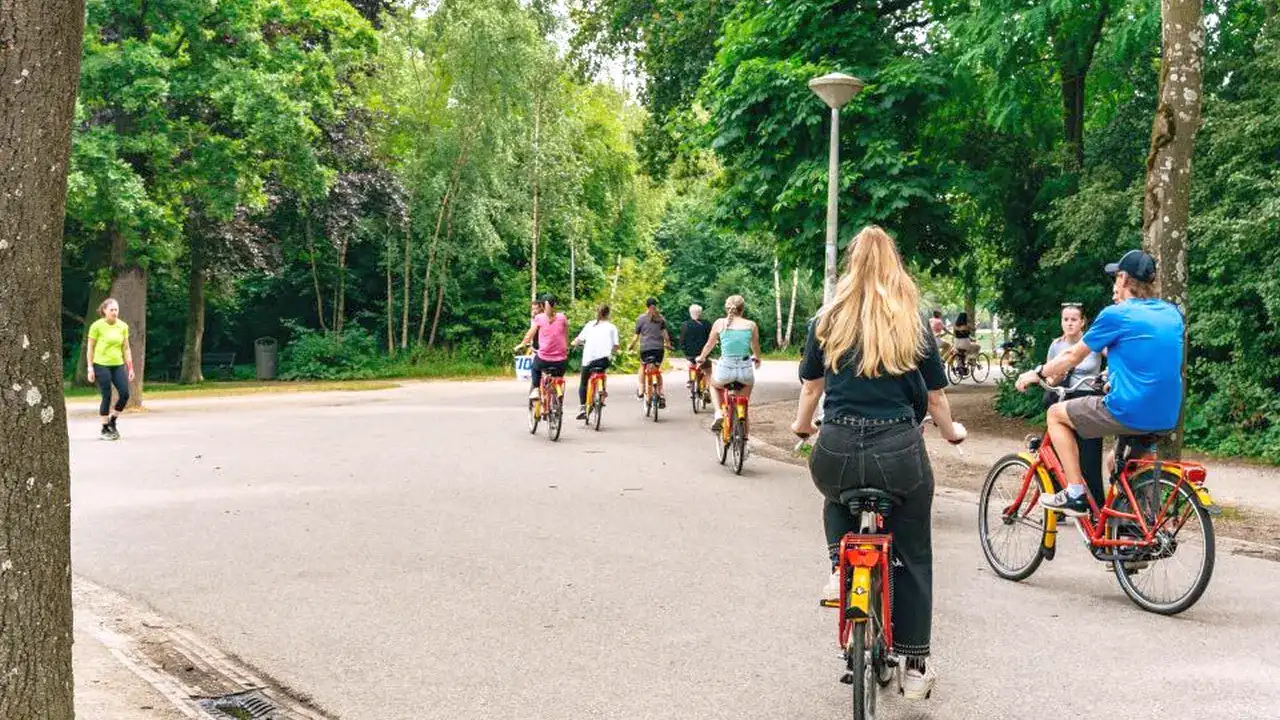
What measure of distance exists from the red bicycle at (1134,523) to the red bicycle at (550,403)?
370 inches

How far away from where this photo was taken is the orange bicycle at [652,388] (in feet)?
65.8

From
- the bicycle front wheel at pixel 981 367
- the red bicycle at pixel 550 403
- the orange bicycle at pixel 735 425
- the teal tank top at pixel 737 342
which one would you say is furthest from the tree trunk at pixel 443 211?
the orange bicycle at pixel 735 425

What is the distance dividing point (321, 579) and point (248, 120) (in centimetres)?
1689

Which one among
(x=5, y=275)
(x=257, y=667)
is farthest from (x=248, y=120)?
(x=5, y=275)

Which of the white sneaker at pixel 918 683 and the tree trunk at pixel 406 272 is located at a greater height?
the tree trunk at pixel 406 272

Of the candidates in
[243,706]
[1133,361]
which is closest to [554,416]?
[1133,361]

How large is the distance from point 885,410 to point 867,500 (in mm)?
347

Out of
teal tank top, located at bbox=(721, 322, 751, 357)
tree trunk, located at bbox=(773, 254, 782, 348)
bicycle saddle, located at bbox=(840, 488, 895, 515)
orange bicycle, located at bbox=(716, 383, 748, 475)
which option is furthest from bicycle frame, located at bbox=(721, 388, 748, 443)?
tree trunk, located at bbox=(773, 254, 782, 348)

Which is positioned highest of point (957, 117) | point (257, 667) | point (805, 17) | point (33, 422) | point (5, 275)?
point (805, 17)

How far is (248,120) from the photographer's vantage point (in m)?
22.1

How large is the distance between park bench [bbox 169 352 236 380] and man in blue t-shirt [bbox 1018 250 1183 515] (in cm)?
3480

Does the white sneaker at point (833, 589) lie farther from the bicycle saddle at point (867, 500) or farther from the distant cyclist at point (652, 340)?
the distant cyclist at point (652, 340)

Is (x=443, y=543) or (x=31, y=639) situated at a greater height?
(x=31, y=639)

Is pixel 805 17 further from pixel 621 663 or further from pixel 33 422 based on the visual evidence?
pixel 33 422
